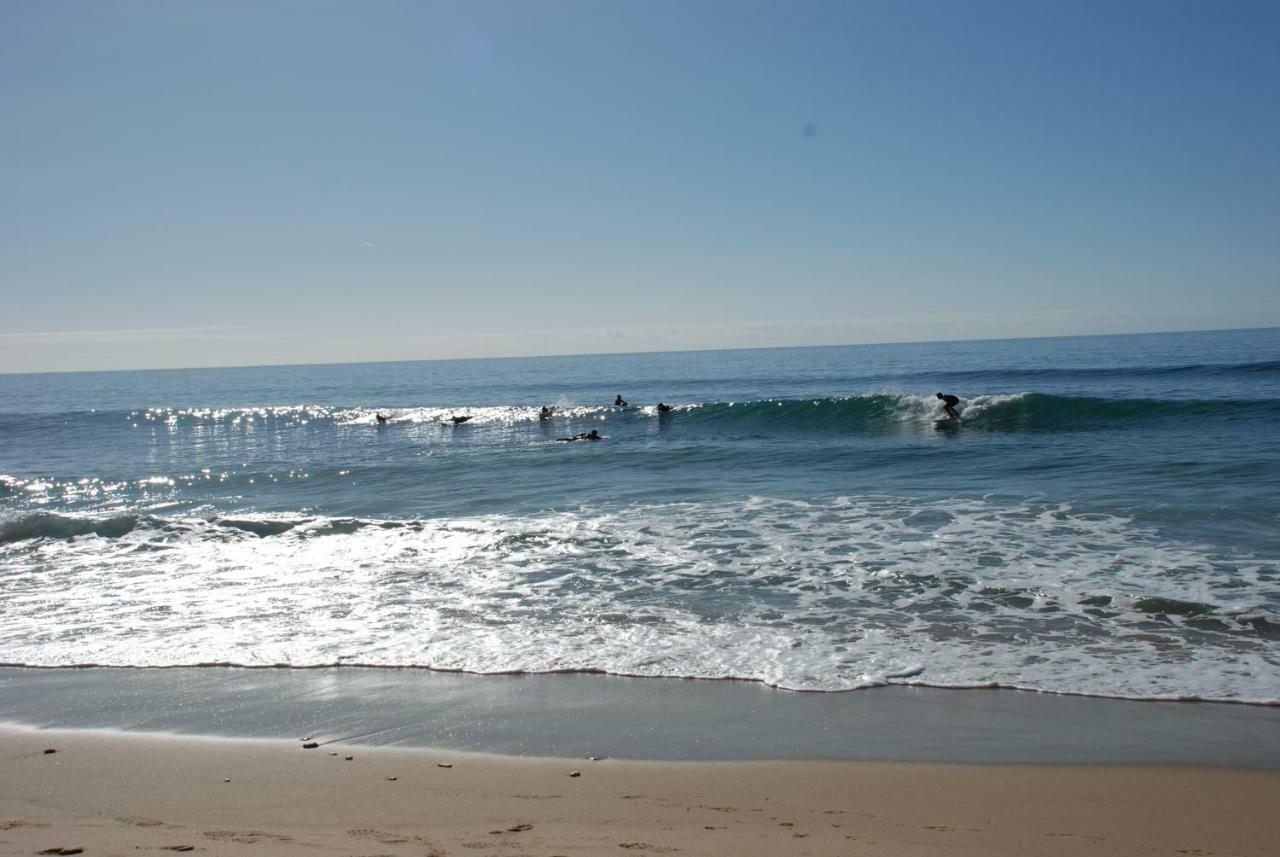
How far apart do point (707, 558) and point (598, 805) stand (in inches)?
211

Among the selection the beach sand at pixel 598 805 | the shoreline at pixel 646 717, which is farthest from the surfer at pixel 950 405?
the beach sand at pixel 598 805

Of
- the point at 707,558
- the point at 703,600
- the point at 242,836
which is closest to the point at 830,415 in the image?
the point at 707,558

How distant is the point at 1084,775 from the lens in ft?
14.4

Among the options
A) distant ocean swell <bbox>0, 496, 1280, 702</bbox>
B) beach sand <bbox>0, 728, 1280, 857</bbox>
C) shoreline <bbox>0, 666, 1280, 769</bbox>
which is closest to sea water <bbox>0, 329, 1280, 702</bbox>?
distant ocean swell <bbox>0, 496, 1280, 702</bbox>

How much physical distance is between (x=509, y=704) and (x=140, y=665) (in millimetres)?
3172

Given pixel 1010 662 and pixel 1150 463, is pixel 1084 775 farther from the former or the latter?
pixel 1150 463

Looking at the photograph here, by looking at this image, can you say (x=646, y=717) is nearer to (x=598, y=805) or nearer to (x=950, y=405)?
(x=598, y=805)

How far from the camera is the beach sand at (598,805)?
370 cm

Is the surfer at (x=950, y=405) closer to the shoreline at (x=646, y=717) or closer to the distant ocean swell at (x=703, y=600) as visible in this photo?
the distant ocean swell at (x=703, y=600)

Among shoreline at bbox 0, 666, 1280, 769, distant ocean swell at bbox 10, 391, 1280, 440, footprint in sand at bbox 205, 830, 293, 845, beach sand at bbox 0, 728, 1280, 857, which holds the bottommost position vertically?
shoreline at bbox 0, 666, 1280, 769

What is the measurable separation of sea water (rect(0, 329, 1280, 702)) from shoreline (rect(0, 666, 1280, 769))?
0.29 meters

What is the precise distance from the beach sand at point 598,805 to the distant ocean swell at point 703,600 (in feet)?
4.67

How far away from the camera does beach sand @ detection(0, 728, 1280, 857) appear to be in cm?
370

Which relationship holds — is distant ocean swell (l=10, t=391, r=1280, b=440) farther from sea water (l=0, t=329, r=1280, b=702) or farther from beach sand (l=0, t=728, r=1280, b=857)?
beach sand (l=0, t=728, r=1280, b=857)
